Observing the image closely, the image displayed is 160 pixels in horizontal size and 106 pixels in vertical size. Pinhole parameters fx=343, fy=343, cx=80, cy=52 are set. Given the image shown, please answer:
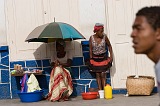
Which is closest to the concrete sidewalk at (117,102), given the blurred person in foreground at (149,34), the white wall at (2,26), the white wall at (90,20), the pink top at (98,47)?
the white wall at (90,20)

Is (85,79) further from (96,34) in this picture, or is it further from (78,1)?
(78,1)

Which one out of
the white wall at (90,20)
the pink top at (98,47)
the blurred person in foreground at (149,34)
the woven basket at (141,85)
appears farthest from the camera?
the white wall at (90,20)

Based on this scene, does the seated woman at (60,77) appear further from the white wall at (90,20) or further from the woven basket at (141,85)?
the woven basket at (141,85)

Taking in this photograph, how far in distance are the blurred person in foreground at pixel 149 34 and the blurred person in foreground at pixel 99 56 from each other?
5.25 meters

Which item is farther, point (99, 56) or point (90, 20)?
point (90, 20)

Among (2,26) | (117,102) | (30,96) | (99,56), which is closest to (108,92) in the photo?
(117,102)

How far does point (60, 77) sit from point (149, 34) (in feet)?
16.8

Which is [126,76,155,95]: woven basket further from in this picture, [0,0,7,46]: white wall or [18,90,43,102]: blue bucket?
[0,0,7,46]: white wall

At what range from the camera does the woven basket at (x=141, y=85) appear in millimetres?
6762

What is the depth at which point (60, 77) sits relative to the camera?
679cm

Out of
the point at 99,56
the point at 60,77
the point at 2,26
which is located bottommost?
the point at 60,77

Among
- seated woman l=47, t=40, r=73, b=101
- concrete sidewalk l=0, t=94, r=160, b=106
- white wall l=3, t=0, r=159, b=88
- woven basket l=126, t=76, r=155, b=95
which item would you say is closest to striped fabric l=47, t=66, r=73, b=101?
seated woman l=47, t=40, r=73, b=101

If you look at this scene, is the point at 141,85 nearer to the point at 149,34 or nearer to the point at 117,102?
the point at 117,102

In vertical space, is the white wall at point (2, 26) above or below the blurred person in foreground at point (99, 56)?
above
